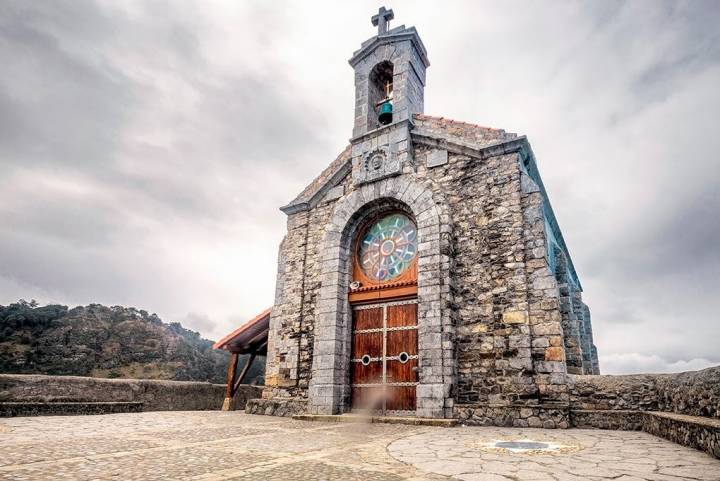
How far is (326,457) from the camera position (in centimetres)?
367

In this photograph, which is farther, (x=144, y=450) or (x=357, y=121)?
(x=357, y=121)

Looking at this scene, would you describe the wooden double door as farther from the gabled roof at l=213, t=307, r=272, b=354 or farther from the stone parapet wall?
the gabled roof at l=213, t=307, r=272, b=354

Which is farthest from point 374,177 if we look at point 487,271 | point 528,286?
point 528,286

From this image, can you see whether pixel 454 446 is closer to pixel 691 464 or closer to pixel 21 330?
pixel 691 464

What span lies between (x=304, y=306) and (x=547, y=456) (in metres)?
7.01

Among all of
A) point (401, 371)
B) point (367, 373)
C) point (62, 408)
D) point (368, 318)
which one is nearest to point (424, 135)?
point (368, 318)

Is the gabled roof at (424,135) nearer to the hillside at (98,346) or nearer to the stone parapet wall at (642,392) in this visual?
the stone parapet wall at (642,392)

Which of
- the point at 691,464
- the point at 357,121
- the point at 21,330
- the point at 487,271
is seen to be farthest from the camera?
the point at 21,330

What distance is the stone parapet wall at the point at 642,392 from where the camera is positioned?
464cm

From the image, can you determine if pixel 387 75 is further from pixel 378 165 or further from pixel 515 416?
pixel 515 416

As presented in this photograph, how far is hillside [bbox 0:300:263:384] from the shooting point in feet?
85.6

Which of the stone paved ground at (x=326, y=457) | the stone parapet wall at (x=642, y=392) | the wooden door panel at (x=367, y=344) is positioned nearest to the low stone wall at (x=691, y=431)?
the stone paved ground at (x=326, y=457)

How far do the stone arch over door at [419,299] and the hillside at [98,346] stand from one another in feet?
78.3

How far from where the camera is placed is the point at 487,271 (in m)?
7.88
